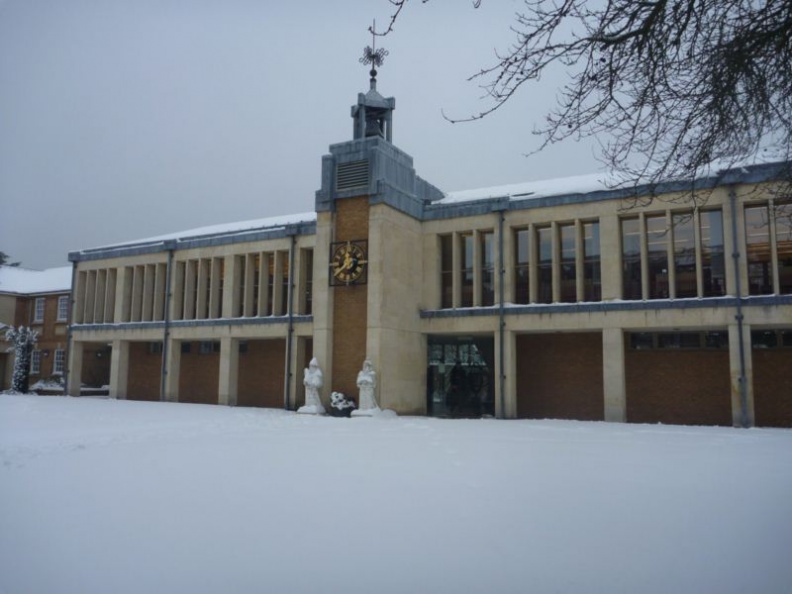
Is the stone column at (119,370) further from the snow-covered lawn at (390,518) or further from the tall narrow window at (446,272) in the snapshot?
the snow-covered lawn at (390,518)

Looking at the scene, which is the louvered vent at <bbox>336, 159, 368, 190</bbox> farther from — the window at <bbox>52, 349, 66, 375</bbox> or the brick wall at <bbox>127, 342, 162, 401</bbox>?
the window at <bbox>52, 349, 66, 375</bbox>

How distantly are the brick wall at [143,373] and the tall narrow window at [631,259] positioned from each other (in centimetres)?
2309

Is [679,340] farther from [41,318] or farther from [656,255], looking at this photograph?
[41,318]

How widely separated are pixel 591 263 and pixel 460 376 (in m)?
6.57

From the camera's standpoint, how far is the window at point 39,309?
4144 cm

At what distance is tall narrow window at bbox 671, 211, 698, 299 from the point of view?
818 inches

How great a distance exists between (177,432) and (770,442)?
13461 millimetres

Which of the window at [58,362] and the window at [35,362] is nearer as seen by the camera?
the window at [58,362]

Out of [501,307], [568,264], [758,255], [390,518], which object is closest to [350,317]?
[501,307]

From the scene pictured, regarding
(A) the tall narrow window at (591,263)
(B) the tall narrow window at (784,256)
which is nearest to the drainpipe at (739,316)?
(B) the tall narrow window at (784,256)

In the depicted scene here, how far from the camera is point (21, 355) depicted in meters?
36.7

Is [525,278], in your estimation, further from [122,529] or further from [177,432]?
[122,529]

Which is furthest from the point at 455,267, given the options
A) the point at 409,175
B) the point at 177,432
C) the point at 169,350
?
the point at 169,350

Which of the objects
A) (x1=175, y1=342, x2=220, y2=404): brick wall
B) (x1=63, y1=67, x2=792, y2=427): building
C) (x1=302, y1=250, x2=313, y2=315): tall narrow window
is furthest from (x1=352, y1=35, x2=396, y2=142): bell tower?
(x1=175, y1=342, x2=220, y2=404): brick wall
